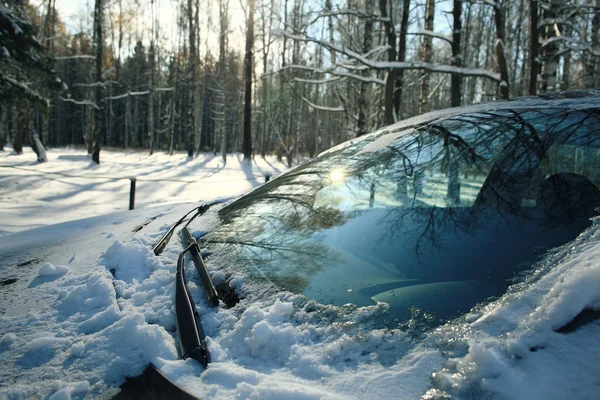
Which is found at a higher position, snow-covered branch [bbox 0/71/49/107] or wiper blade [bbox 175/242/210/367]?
snow-covered branch [bbox 0/71/49/107]

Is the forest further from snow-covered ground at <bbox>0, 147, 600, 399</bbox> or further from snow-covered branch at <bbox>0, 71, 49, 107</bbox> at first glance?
snow-covered ground at <bbox>0, 147, 600, 399</bbox>

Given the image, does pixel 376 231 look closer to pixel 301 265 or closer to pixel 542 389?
pixel 301 265

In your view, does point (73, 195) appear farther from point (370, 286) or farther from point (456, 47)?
point (370, 286)

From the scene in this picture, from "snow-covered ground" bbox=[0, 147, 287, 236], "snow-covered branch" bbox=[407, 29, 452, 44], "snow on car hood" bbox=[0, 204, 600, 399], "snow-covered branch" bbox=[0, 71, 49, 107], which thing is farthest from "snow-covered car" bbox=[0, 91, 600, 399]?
"snow-covered branch" bbox=[0, 71, 49, 107]

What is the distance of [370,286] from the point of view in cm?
110

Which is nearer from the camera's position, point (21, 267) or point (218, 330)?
point (218, 330)

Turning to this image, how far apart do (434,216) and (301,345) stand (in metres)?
0.67

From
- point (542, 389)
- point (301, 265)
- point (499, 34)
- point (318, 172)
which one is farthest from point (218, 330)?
point (499, 34)

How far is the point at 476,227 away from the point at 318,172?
0.80 metres

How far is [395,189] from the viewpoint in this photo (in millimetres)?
1458

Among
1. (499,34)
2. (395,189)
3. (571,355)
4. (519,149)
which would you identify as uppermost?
(499,34)

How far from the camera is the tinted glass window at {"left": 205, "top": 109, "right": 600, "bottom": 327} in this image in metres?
1.07

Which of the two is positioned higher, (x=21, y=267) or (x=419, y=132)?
(x=419, y=132)

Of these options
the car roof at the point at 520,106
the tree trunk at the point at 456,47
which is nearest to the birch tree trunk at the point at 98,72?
the tree trunk at the point at 456,47
